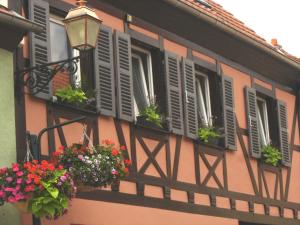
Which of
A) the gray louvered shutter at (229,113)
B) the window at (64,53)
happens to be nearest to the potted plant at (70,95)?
the window at (64,53)

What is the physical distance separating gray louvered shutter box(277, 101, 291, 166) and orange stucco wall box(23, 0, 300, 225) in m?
0.25

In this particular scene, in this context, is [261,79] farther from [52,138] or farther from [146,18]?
[52,138]

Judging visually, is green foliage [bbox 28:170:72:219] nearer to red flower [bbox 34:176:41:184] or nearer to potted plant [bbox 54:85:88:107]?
red flower [bbox 34:176:41:184]

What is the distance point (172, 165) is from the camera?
548 inches

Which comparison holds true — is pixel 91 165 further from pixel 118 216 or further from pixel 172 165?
pixel 172 165

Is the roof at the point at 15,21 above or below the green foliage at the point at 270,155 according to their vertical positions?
above

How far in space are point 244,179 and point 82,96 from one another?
4.94 meters

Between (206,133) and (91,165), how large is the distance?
435cm

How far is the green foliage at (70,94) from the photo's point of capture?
11.6m

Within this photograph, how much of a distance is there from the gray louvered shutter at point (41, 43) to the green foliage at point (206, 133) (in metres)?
3.86

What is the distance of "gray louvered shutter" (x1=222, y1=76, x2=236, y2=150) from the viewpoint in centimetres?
1545

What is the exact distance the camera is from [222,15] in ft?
56.8

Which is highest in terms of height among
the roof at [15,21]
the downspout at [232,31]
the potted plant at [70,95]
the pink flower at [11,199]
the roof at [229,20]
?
the roof at [229,20]

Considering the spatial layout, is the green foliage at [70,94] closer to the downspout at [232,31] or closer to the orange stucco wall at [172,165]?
the orange stucco wall at [172,165]
